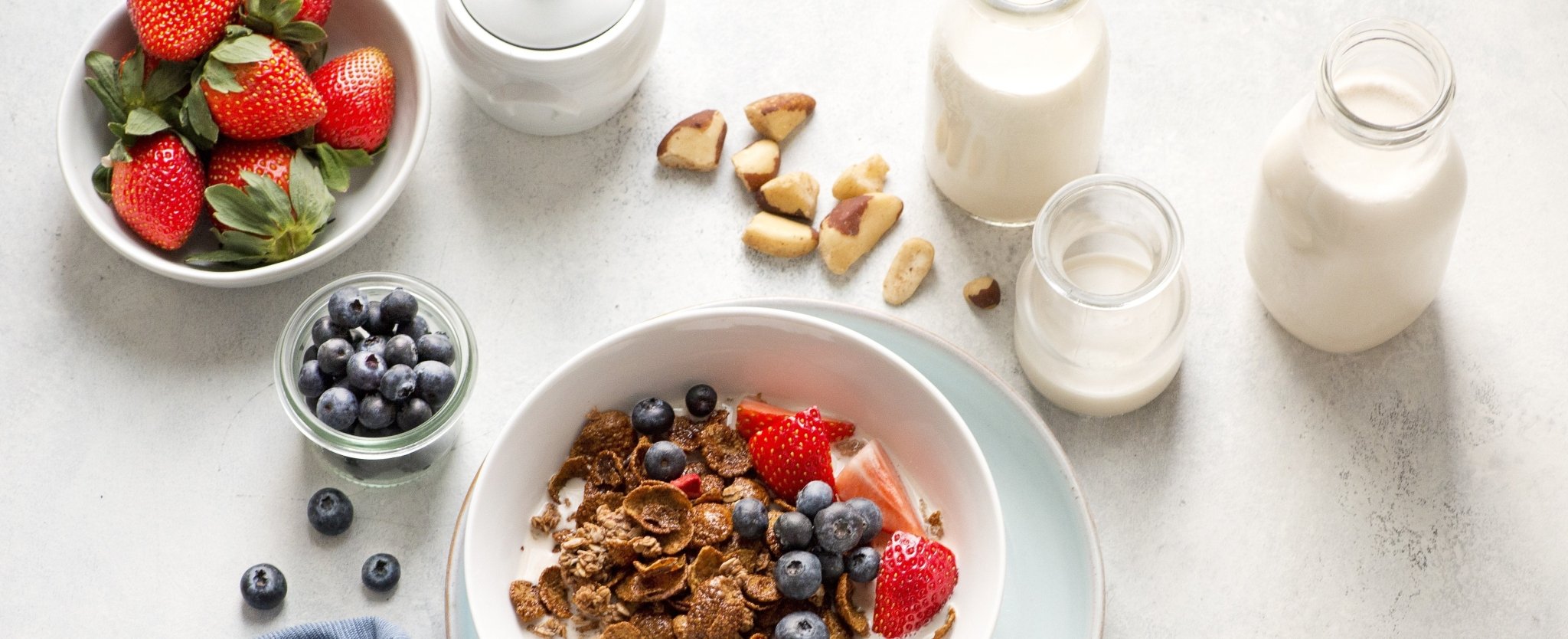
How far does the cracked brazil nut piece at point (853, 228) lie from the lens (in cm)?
123

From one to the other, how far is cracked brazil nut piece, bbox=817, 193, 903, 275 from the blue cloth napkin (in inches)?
20.1

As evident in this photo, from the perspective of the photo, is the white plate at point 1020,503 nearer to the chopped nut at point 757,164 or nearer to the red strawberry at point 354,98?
the chopped nut at point 757,164

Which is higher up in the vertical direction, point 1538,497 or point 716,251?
point 716,251

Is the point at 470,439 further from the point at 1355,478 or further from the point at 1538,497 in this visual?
the point at 1538,497

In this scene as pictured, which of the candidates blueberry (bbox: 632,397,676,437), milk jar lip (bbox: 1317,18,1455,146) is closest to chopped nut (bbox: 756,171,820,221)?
blueberry (bbox: 632,397,676,437)

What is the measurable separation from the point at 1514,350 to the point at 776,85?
2.42 ft

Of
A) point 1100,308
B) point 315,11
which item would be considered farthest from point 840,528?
point 315,11

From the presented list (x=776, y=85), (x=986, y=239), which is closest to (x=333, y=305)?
(x=776, y=85)

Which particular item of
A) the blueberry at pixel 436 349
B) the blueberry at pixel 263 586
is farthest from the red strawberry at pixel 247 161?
the blueberry at pixel 263 586

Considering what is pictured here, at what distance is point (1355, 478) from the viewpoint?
1209mm

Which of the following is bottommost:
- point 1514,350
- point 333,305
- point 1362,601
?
point 1362,601

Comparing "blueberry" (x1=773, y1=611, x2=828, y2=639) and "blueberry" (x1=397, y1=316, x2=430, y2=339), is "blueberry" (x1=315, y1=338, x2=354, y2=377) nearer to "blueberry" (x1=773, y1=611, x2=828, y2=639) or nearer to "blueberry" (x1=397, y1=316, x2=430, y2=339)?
"blueberry" (x1=397, y1=316, x2=430, y2=339)

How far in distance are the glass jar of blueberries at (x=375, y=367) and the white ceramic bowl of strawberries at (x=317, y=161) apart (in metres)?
0.07

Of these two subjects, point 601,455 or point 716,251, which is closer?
point 601,455
